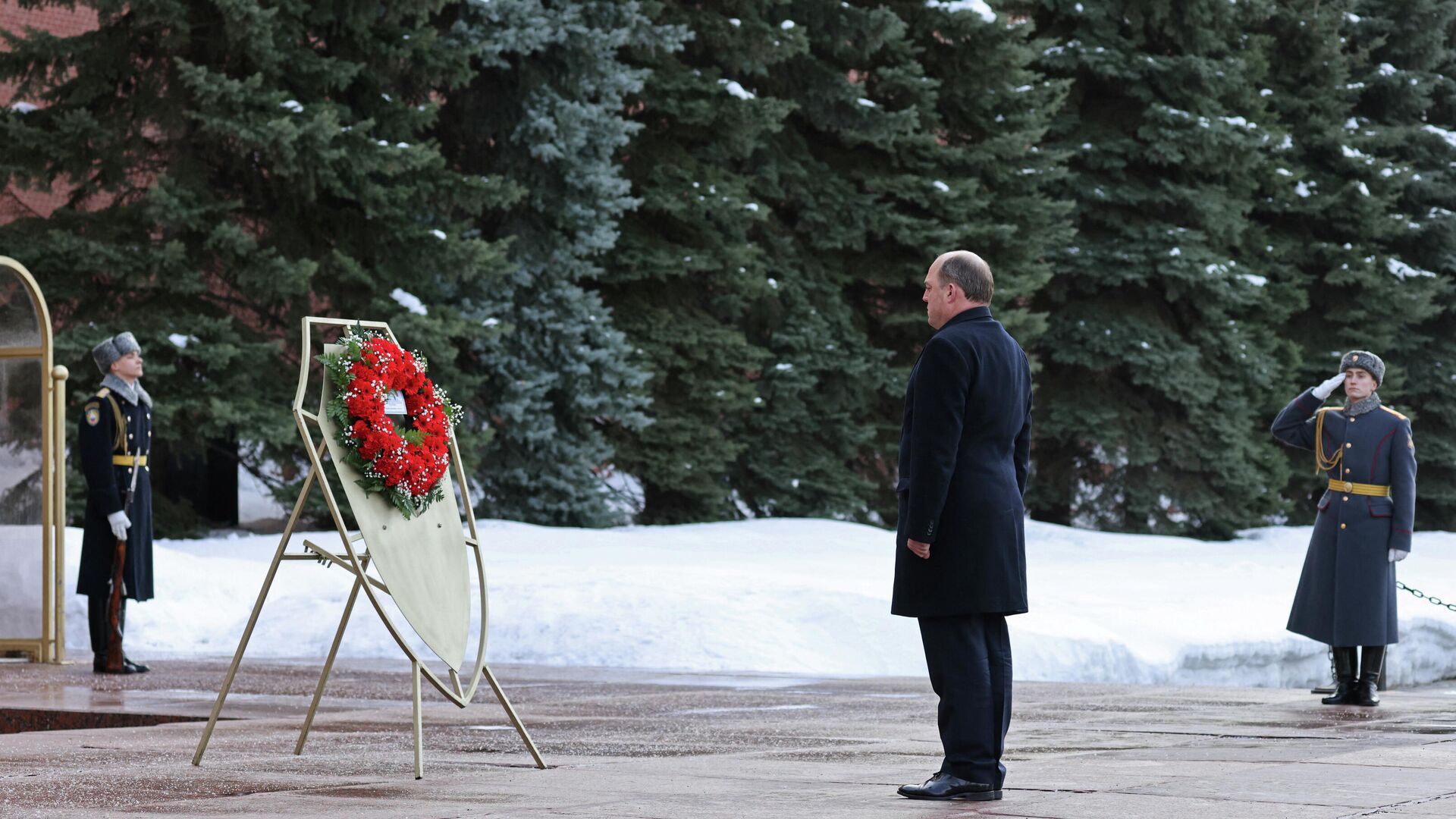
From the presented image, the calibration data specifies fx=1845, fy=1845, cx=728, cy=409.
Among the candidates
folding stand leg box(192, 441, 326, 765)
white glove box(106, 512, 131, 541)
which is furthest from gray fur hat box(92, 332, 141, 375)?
folding stand leg box(192, 441, 326, 765)

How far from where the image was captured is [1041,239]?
2480 centimetres

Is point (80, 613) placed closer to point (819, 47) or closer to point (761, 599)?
point (761, 599)

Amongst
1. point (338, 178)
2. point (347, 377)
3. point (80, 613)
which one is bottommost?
point (80, 613)

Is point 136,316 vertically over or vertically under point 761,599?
over

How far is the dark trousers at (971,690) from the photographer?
6004 millimetres

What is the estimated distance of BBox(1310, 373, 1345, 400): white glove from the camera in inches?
421

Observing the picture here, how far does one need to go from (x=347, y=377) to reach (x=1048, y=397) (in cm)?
2158

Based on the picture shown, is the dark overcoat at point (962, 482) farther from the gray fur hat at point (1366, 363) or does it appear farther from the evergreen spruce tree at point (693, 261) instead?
the evergreen spruce tree at point (693, 261)

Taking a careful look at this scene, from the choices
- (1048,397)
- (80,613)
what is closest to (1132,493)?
(1048,397)

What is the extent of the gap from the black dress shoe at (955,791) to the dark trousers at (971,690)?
26 mm

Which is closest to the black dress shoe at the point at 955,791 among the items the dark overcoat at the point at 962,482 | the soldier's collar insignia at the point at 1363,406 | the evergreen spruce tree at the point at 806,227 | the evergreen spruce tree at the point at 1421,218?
the dark overcoat at the point at 962,482

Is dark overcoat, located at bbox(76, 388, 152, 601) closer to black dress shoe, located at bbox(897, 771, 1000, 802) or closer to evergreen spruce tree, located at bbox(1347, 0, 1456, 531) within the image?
black dress shoe, located at bbox(897, 771, 1000, 802)

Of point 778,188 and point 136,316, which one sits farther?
point 778,188

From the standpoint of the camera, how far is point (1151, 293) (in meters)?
27.9
